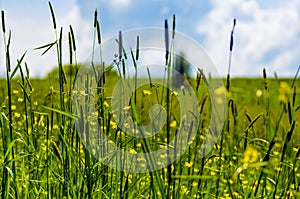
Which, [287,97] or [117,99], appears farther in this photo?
[117,99]

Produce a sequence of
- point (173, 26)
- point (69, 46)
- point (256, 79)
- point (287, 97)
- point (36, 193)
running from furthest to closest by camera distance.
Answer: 1. point (256, 79)
2. point (36, 193)
3. point (69, 46)
4. point (173, 26)
5. point (287, 97)

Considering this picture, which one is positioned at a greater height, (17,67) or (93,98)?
(17,67)

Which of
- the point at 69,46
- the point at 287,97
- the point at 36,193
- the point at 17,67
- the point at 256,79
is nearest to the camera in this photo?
the point at 287,97

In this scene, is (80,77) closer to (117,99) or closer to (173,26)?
(117,99)

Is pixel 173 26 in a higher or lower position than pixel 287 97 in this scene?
higher

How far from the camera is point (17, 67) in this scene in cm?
183

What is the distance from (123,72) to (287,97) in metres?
0.82

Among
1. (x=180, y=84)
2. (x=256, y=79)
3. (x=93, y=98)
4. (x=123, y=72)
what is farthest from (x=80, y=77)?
(x=256, y=79)

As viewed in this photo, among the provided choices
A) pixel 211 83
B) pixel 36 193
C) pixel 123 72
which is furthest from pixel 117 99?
pixel 36 193

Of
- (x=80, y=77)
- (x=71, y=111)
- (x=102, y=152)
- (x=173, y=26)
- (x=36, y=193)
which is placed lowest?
(x=36, y=193)

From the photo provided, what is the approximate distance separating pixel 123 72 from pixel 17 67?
1.30 ft

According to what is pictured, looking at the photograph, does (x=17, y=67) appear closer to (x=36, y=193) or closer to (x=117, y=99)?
(x=117, y=99)

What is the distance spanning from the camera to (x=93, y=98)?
2014 millimetres

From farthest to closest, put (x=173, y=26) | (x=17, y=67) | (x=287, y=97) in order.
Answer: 1. (x=17, y=67)
2. (x=173, y=26)
3. (x=287, y=97)
